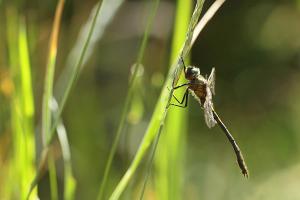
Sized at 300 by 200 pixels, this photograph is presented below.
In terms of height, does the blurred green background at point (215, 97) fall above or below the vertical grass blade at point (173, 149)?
below

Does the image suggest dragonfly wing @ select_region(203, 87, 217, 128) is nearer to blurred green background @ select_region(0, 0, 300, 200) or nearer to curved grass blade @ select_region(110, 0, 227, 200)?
curved grass blade @ select_region(110, 0, 227, 200)

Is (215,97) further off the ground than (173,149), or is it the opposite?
(173,149)

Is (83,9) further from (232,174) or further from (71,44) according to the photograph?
(232,174)

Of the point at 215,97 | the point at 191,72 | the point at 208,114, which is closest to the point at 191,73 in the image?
the point at 191,72

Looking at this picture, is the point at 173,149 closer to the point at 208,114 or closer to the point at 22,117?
the point at 208,114

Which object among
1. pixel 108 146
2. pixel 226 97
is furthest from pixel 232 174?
pixel 226 97

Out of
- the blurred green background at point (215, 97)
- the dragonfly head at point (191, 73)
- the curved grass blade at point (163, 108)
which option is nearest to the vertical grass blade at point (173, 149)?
the dragonfly head at point (191, 73)

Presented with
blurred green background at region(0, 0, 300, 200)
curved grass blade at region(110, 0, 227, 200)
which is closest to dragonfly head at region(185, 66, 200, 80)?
curved grass blade at region(110, 0, 227, 200)

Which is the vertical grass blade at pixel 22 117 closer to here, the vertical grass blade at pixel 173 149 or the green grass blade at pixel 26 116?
the green grass blade at pixel 26 116
